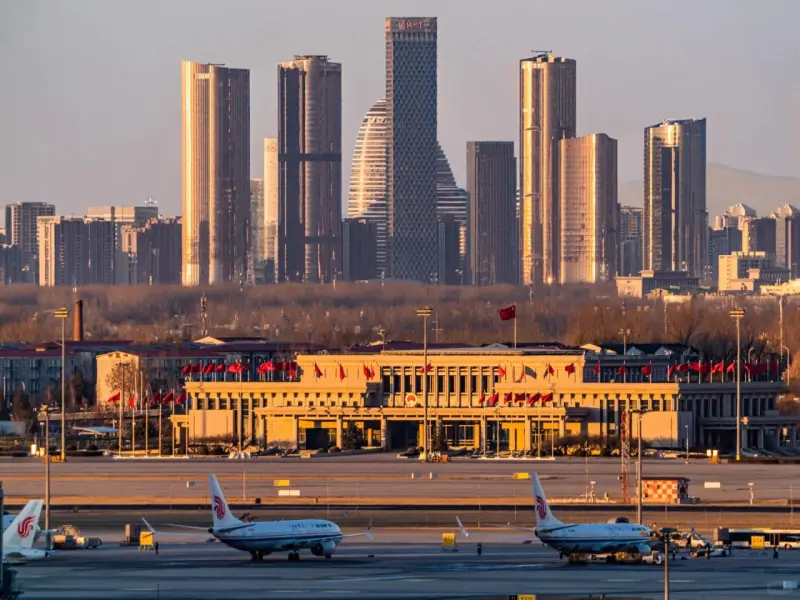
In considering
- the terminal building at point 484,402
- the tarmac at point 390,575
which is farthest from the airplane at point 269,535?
the terminal building at point 484,402

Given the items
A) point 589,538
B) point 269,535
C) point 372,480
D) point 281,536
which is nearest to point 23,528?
point 269,535

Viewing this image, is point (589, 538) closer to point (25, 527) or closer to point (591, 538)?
point (591, 538)

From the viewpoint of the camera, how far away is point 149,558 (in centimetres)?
7806

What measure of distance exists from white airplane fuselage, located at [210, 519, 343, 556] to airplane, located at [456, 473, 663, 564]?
7058mm

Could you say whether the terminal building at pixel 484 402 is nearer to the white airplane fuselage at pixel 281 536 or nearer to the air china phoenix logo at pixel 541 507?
the white airplane fuselage at pixel 281 536

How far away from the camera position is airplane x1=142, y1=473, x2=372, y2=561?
78500mm

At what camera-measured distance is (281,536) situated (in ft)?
258

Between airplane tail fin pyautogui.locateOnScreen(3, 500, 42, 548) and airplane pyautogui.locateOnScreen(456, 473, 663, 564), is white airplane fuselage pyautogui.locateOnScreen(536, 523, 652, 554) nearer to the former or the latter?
airplane pyautogui.locateOnScreen(456, 473, 663, 564)

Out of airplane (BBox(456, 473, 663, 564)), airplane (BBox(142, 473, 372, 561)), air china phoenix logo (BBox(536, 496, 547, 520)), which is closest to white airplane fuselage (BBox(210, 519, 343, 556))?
airplane (BBox(142, 473, 372, 561))

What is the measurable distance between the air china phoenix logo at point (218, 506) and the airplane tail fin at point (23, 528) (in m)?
6.05

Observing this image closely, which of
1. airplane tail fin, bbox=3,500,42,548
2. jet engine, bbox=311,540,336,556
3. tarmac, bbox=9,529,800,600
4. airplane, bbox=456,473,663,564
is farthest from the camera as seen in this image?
jet engine, bbox=311,540,336,556

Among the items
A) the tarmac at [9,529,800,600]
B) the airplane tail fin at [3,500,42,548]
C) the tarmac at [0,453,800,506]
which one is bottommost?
the tarmac at [0,453,800,506]

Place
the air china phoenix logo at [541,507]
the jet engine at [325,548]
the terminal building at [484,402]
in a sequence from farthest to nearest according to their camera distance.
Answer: the terminal building at [484,402]
the jet engine at [325,548]
the air china phoenix logo at [541,507]

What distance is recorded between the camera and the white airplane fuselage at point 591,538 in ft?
253
